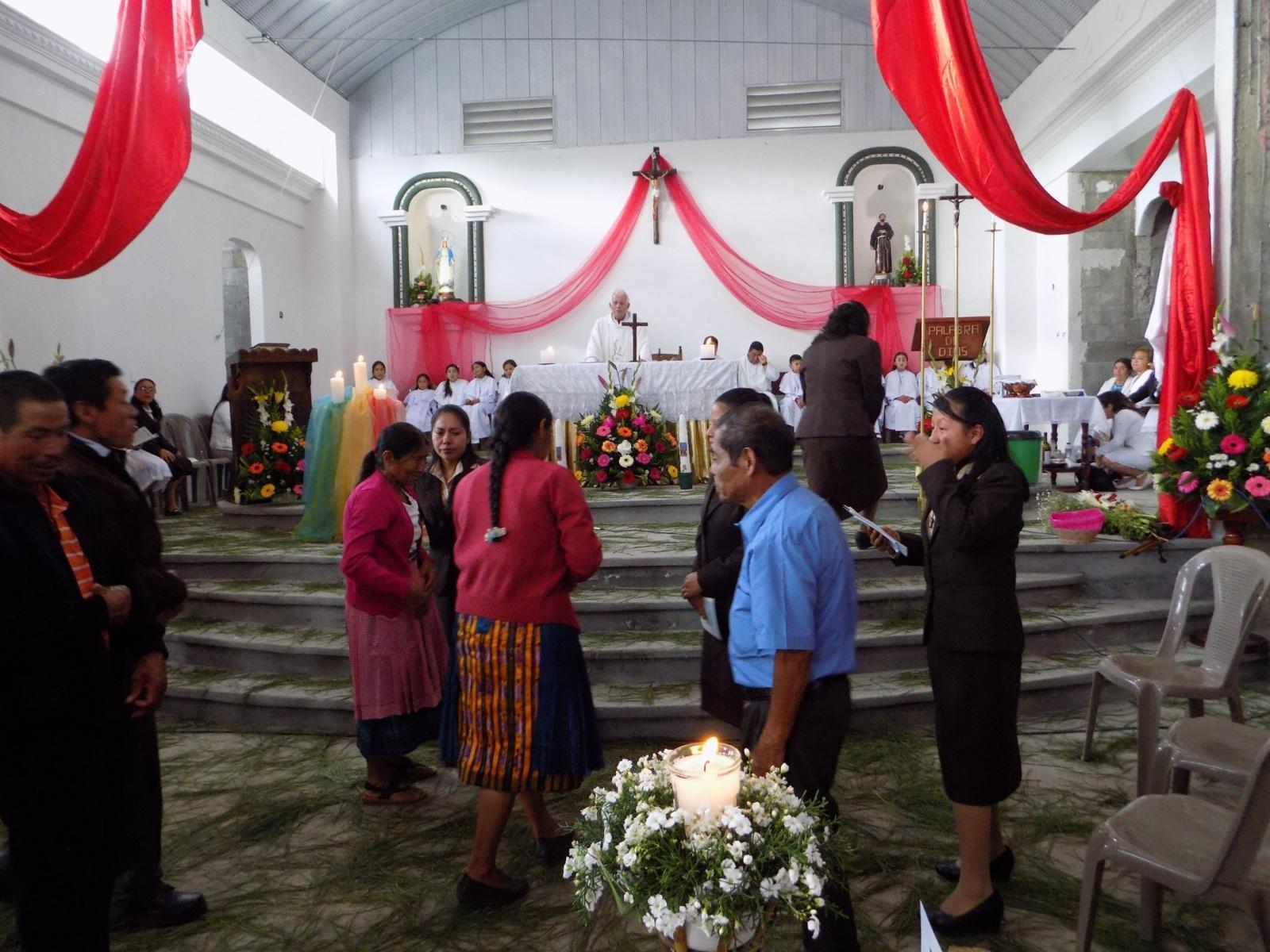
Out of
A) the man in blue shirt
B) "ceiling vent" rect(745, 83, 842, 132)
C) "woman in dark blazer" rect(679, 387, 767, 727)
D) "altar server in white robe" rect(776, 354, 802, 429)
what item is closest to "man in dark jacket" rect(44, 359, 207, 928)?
"woman in dark blazer" rect(679, 387, 767, 727)

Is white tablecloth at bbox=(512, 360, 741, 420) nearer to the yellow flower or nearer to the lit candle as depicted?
the yellow flower

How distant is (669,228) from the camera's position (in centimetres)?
1425

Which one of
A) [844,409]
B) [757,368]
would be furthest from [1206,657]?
[757,368]

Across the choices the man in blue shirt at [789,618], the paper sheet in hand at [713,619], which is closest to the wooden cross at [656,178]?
the paper sheet in hand at [713,619]

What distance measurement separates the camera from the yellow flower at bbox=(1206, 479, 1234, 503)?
5.05 meters

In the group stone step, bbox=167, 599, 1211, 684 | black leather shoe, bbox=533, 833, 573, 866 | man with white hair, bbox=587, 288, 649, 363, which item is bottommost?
black leather shoe, bbox=533, 833, 573, 866

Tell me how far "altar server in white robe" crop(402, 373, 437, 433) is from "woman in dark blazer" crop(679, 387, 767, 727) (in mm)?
10925

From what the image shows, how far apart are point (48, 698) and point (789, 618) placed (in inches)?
61.5

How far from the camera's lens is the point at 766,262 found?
46.6ft

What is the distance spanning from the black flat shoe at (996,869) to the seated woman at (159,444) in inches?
289

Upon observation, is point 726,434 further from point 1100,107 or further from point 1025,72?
point 1025,72

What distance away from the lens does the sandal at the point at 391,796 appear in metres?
3.70

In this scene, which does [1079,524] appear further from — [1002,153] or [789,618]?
[789,618]

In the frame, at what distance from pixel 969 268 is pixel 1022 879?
12.2 meters
